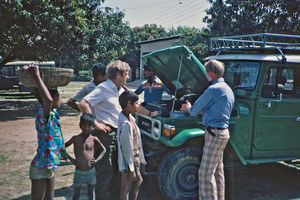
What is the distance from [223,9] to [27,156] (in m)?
13.8

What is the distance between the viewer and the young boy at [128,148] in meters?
3.29

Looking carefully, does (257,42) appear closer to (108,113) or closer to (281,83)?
(281,83)

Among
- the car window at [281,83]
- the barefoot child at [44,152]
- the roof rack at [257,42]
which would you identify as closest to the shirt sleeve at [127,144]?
the barefoot child at [44,152]

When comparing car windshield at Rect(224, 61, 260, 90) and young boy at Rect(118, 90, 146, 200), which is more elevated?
car windshield at Rect(224, 61, 260, 90)

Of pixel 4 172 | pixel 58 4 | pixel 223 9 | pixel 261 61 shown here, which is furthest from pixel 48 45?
pixel 261 61

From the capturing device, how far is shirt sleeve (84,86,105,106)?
140 inches

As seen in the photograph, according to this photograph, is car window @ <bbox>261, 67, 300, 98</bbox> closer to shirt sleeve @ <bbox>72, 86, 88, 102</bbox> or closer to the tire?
the tire

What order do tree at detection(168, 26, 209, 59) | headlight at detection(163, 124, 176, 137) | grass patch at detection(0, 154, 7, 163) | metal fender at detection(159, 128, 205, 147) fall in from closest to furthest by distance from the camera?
1. metal fender at detection(159, 128, 205, 147)
2. headlight at detection(163, 124, 176, 137)
3. grass patch at detection(0, 154, 7, 163)
4. tree at detection(168, 26, 209, 59)

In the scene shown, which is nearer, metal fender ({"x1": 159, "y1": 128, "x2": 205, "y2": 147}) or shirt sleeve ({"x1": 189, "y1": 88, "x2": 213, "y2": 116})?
shirt sleeve ({"x1": 189, "y1": 88, "x2": 213, "y2": 116})

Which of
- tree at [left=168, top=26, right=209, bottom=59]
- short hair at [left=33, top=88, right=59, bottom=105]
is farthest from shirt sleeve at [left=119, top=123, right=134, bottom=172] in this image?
tree at [left=168, top=26, right=209, bottom=59]

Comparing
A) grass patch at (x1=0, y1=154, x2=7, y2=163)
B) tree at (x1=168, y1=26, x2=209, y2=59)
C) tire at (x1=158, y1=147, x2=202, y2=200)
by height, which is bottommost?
grass patch at (x1=0, y1=154, x2=7, y2=163)

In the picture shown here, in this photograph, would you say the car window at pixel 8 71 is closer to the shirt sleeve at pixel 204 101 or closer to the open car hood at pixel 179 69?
the open car hood at pixel 179 69

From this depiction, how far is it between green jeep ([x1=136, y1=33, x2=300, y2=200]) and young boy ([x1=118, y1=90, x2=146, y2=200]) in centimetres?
72

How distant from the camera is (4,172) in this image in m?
5.29
